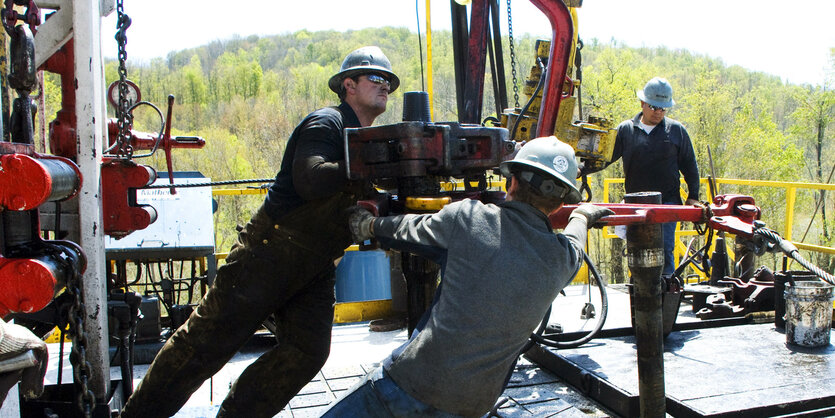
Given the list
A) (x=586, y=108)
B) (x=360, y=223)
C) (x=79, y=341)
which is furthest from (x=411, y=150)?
(x=586, y=108)

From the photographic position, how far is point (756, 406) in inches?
132

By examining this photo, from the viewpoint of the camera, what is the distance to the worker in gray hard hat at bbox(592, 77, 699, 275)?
604 cm

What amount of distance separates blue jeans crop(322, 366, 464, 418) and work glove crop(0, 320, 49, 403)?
978mm

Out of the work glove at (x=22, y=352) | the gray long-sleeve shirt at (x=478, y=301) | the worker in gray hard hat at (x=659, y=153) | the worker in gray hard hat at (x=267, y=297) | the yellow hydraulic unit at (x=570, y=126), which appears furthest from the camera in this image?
the worker in gray hard hat at (x=659, y=153)

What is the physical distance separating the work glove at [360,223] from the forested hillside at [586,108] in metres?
4.34

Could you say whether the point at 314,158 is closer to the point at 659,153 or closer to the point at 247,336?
the point at 247,336

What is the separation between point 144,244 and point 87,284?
2.76 metres

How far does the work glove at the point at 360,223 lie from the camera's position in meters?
2.69

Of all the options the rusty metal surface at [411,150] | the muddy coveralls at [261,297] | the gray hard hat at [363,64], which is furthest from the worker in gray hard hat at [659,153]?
the muddy coveralls at [261,297]

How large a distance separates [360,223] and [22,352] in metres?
1.38

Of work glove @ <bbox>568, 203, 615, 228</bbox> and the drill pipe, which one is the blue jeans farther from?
the drill pipe

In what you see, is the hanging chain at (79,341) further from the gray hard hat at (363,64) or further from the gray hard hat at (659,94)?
the gray hard hat at (659,94)

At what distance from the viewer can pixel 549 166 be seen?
8.02ft

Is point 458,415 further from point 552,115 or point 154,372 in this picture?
point 552,115
